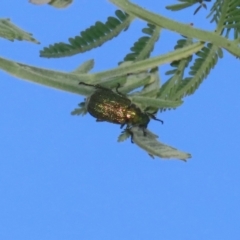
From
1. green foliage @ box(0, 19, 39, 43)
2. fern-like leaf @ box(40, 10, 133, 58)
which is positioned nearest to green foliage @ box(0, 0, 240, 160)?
fern-like leaf @ box(40, 10, 133, 58)

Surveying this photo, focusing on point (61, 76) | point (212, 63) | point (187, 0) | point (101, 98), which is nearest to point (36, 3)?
point (61, 76)

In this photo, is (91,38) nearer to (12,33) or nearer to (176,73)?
(176,73)

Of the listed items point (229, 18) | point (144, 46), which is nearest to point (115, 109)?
point (144, 46)

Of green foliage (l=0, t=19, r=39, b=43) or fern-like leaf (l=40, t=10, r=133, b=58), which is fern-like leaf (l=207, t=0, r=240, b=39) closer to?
fern-like leaf (l=40, t=10, r=133, b=58)

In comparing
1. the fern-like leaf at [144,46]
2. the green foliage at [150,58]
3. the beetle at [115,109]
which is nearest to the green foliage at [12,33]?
the green foliage at [150,58]

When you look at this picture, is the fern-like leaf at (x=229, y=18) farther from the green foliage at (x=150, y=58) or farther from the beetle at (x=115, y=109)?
the beetle at (x=115, y=109)

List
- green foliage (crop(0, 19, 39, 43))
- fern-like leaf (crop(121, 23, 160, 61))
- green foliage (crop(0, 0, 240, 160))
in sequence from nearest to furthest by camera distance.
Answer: green foliage (crop(0, 19, 39, 43)) → green foliage (crop(0, 0, 240, 160)) → fern-like leaf (crop(121, 23, 160, 61))
